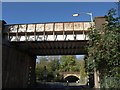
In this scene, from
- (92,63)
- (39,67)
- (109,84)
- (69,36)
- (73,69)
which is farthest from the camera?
(73,69)

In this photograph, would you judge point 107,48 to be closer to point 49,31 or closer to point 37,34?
point 49,31

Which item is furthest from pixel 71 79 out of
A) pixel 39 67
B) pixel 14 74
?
pixel 14 74

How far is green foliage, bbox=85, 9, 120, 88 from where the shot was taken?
24.7 meters

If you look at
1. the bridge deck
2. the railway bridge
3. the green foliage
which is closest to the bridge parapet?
the railway bridge

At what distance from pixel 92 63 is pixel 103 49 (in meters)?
3.04

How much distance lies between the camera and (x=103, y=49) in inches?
1106

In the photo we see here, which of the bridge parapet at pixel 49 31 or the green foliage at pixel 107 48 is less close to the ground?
the bridge parapet at pixel 49 31

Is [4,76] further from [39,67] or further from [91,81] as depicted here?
[39,67]

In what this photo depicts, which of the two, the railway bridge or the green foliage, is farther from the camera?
the railway bridge

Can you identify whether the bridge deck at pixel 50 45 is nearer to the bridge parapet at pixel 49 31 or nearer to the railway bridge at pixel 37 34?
the railway bridge at pixel 37 34

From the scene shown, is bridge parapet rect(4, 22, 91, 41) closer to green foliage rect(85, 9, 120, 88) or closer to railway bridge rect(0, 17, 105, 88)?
railway bridge rect(0, 17, 105, 88)

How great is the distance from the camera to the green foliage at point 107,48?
24.7 m

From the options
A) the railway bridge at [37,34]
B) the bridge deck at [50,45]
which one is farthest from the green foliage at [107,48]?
the bridge deck at [50,45]

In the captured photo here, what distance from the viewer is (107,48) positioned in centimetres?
2612
